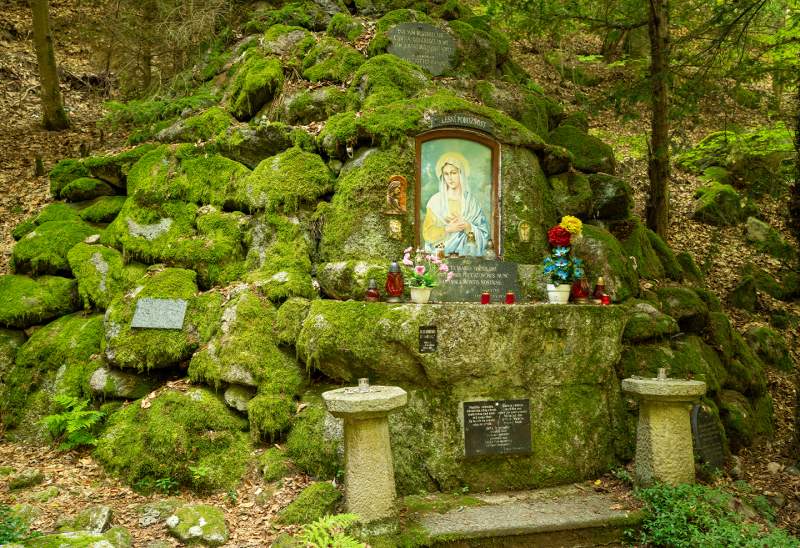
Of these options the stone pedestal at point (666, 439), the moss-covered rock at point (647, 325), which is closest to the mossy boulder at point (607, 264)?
the moss-covered rock at point (647, 325)

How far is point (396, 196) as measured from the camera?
Answer: 694 cm

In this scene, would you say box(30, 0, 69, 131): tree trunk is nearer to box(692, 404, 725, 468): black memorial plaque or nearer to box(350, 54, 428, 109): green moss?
box(350, 54, 428, 109): green moss

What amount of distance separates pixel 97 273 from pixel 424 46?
6.18 m

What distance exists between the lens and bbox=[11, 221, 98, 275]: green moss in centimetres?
765

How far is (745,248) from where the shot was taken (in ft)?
39.5

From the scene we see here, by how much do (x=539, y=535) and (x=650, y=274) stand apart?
536 centimetres

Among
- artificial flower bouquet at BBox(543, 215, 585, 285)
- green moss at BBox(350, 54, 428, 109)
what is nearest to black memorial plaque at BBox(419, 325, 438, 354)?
artificial flower bouquet at BBox(543, 215, 585, 285)

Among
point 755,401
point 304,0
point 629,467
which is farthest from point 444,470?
point 304,0

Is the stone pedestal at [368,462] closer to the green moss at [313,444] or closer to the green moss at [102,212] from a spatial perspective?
the green moss at [313,444]

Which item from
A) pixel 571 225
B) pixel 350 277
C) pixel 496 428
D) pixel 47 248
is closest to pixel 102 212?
pixel 47 248

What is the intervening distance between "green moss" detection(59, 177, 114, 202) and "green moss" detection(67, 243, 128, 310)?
4.10ft

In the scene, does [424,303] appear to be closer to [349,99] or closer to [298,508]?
[298,508]

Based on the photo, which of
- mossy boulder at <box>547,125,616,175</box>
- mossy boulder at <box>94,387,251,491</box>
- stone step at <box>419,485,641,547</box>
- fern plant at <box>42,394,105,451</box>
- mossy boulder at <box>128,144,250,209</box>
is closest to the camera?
stone step at <box>419,485,641,547</box>

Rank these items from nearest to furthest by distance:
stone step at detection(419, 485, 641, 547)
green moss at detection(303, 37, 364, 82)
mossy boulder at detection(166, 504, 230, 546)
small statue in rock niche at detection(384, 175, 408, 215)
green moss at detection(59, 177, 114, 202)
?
mossy boulder at detection(166, 504, 230, 546), stone step at detection(419, 485, 641, 547), small statue in rock niche at detection(384, 175, 408, 215), green moss at detection(59, 177, 114, 202), green moss at detection(303, 37, 364, 82)
